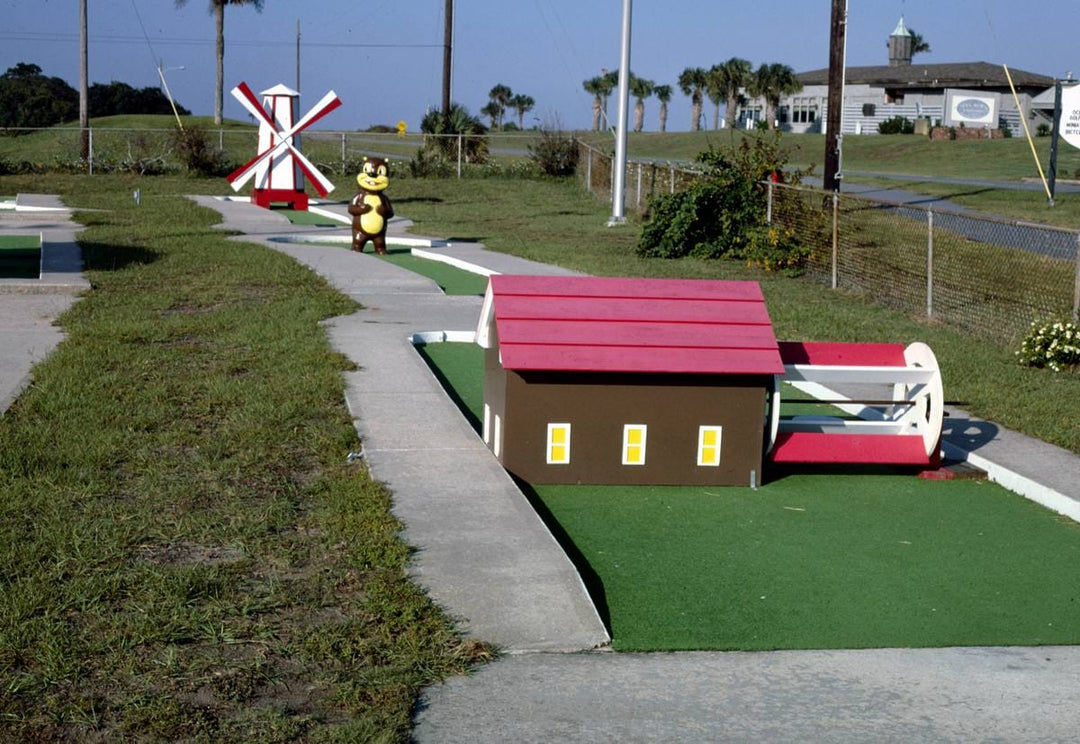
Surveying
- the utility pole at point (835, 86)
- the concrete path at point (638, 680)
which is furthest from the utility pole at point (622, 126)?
the concrete path at point (638, 680)

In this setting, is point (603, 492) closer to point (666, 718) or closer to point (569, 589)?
point (569, 589)

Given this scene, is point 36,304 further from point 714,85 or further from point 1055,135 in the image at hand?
point 714,85

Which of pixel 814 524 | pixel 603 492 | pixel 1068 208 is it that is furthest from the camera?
pixel 1068 208

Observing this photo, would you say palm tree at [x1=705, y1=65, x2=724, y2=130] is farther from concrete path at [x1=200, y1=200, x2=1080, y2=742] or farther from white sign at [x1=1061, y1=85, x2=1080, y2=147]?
concrete path at [x1=200, y1=200, x2=1080, y2=742]

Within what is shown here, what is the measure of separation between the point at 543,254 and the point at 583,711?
603 inches

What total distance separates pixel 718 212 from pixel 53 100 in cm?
6696

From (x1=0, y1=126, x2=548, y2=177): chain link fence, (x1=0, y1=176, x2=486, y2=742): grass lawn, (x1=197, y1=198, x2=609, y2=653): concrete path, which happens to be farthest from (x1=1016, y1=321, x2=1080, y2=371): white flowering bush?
(x1=0, y1=126, x2=548, y2=177): chain link fence

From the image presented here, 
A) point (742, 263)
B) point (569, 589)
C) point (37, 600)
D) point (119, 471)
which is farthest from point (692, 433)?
point (742, 263)

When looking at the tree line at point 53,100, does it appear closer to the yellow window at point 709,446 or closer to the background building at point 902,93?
the background building at point 902,93

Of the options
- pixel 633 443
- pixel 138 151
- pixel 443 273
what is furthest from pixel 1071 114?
pixel 633 443

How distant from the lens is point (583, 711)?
4.09 m

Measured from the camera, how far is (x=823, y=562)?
19.0ft

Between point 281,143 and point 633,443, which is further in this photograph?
point 281,143

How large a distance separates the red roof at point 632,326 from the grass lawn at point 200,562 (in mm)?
1133
